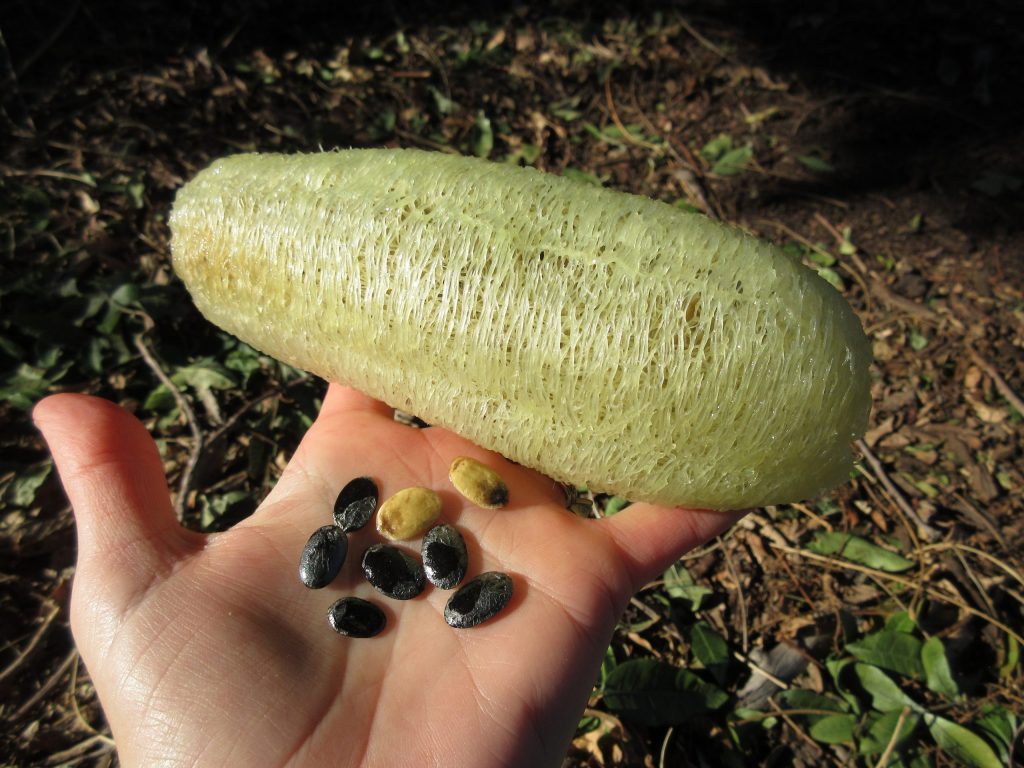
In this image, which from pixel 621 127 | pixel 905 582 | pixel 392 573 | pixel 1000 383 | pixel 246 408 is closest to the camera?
pixel 392 573

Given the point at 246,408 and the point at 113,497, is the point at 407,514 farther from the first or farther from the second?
the point at 246,408

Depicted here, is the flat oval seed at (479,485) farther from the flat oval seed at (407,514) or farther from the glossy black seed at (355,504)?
the glossy black seed at (355,504)

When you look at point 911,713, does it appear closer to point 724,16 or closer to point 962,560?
point 962,560

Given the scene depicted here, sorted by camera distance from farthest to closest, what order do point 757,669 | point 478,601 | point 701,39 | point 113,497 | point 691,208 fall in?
point 701,39 < point 691,208 < point 757,669 < point 478,601 < point 113,497

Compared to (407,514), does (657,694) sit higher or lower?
lower

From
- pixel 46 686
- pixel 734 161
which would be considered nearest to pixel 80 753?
pixel 46 686

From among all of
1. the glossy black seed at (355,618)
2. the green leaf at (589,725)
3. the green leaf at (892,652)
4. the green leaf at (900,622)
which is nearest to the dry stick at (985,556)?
the green leaf at (900,622)
